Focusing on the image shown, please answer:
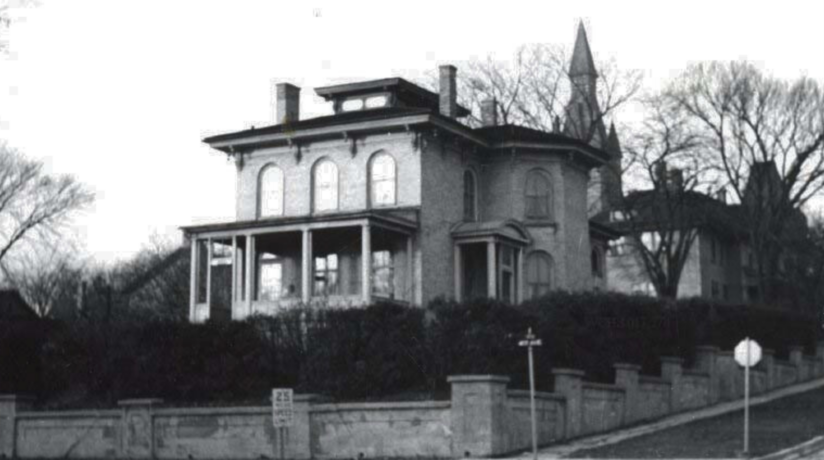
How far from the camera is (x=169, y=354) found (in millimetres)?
32156

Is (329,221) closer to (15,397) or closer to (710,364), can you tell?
(15,397)

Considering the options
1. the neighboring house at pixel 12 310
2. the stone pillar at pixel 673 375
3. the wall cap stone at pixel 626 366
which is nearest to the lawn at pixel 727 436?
the stone pillar at pixel 673 375

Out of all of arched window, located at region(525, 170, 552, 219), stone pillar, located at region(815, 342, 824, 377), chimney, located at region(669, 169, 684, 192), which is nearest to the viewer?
stone pillar, located at region(815, 342, 824, 377)

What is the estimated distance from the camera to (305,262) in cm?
3891

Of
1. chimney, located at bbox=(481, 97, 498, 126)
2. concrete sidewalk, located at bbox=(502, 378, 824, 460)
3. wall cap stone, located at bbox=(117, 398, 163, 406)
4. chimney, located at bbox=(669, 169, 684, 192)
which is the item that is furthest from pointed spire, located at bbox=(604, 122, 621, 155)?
wall cap stone, located at bbox=(117, 398, 163, 406)

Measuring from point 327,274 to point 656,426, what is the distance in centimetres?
1443

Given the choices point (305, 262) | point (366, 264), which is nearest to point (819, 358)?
point (366, 264)

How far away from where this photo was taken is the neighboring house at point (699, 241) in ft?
174

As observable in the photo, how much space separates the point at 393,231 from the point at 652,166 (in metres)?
15.6

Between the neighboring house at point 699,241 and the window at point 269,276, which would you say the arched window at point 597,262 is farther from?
the window at point 269,276

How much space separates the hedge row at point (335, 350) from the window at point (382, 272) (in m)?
9.34

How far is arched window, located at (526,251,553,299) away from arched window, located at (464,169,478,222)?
2.46 metres

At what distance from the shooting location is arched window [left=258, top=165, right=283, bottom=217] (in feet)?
144

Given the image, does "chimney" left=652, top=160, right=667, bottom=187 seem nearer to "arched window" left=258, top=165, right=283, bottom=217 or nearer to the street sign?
"arched window" left=258, top=165, right=283, bottom=217
